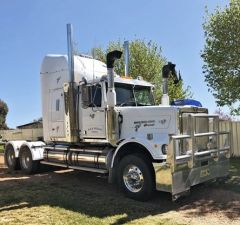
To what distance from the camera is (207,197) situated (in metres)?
10.2

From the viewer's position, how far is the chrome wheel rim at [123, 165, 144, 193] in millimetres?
9758

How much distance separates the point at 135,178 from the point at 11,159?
732 cm

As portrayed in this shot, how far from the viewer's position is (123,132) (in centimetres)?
1076

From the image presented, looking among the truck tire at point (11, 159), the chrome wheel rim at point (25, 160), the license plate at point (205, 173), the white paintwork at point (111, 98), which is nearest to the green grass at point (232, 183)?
the license plate at point (205, 173)

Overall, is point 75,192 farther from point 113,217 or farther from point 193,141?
point 193,141

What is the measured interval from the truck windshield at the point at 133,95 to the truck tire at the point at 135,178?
1.87 metres

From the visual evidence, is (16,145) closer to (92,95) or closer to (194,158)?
(92,95)

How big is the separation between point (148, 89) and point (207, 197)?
3903 millimetres

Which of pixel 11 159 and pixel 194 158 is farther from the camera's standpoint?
pixel 11 159

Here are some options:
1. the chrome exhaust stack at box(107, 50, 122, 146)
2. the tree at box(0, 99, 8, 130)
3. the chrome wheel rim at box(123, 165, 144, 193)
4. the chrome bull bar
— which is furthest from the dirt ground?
the tree at box(0, 99, 8, 130)

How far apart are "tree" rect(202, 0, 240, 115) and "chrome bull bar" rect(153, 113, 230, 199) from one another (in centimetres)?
885

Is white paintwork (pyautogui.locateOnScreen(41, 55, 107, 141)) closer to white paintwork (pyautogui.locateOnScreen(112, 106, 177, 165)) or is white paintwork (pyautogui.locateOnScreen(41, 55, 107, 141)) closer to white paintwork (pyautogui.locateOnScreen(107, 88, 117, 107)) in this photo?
white paintwork (pyautogui.locateOnScreen(107, 88, 117, 107))

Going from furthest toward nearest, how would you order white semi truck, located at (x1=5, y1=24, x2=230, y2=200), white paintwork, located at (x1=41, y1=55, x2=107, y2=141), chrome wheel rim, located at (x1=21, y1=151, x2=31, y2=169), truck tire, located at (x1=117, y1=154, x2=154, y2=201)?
chrome wheel rim, located at (x1=21, y1=151, x2=31, y2=169), white paintwork, located at (x1=41, y1=55, x2=107, y2=141), truck tire, located at (x1=117, y1=154, x2=154, y2=201), white semi truck, located at (x1=5, y1=24, x2=230, y2=200)

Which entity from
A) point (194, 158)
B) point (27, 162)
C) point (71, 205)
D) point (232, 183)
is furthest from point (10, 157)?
point (194, 158)
